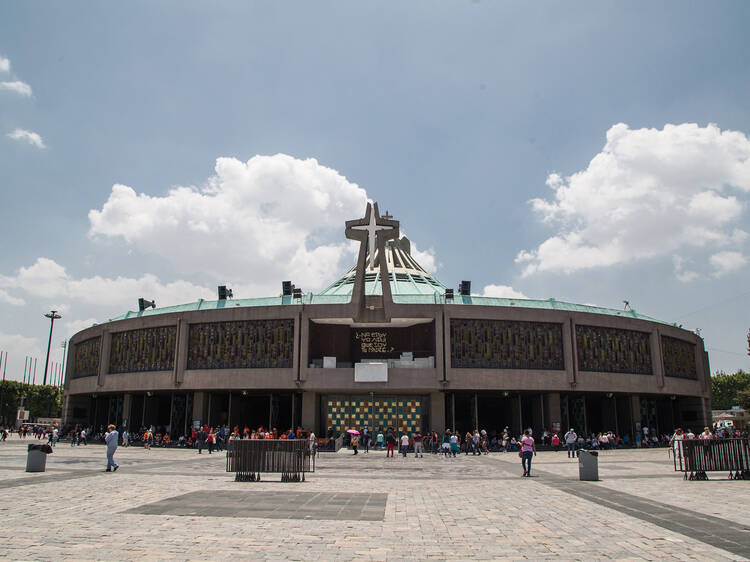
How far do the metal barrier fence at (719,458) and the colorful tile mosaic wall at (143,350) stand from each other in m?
38.4

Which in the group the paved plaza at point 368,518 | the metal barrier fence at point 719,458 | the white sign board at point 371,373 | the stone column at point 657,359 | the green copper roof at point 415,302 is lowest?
the paved plaza at point 368,518

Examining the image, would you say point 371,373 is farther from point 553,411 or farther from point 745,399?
point 745,399

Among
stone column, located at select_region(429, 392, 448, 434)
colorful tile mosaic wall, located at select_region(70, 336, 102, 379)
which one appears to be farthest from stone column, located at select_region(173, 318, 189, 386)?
stone column, located at select_region(429, 392, 448, 434)

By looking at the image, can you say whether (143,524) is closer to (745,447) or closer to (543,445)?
(745,447)

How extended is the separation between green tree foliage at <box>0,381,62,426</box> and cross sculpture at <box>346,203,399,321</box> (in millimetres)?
60539

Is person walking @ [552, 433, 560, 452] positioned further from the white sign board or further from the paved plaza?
the paved plaza

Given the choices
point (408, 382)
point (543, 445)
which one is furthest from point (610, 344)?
point (408, 382)

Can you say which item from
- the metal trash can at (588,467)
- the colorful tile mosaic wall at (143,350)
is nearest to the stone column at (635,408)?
the metal trash can at (588,467)

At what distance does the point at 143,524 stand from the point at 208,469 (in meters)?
13.2

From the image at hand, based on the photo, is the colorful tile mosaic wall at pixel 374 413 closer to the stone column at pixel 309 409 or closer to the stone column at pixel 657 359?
the stone column at pixel 309 409

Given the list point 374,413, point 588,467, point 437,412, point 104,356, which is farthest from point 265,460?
point 104,356

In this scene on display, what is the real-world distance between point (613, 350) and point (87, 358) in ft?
158

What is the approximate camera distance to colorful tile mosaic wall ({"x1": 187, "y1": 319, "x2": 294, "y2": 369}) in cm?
4356

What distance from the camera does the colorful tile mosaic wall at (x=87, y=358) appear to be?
2042 inches
